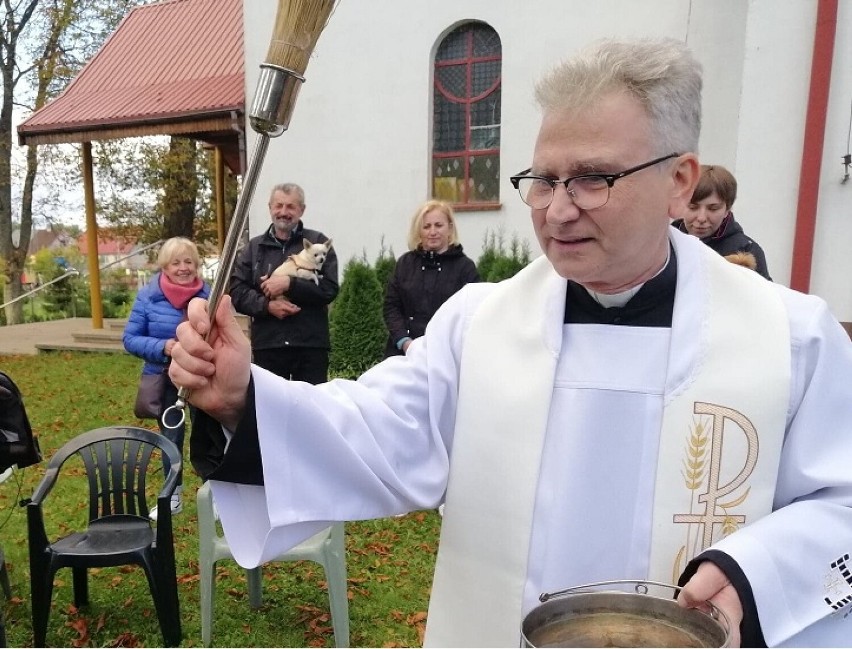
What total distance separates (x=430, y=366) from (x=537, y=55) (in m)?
8.43

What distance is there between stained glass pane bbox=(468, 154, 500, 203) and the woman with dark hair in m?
6.11

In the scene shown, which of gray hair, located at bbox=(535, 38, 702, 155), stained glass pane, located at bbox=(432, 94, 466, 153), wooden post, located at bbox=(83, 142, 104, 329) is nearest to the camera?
gray hair, located at bbox=(535, 38, 702, 155)

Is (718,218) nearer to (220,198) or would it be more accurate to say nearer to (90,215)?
→ (220,198)

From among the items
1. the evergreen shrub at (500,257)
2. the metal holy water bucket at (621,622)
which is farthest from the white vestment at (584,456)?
the evergreen shrub at (500,257)

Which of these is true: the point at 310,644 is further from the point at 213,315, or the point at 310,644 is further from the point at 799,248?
the point at 799,248

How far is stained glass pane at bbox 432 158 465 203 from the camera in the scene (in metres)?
10.4

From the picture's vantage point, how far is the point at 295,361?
17.5ft

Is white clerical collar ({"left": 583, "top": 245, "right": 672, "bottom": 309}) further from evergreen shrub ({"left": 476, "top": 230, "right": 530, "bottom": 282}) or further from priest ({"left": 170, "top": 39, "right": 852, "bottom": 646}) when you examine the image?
evergreen shrub ({"left": 476, "top": 230, "right": 530, "bottom": 282})

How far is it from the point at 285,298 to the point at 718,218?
2844 mm

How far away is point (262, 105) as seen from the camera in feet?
4.33

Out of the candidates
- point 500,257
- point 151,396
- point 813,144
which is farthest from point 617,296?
point 500,257

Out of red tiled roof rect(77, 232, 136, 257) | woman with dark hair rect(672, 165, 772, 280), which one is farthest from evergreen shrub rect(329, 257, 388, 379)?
red tiled roof rect(77, 232, 136, 257)

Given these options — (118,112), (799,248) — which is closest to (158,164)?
(118,112)

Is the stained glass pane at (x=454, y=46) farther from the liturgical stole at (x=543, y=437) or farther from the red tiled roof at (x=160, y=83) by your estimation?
the liturgical stole at (x=543, y=437)
